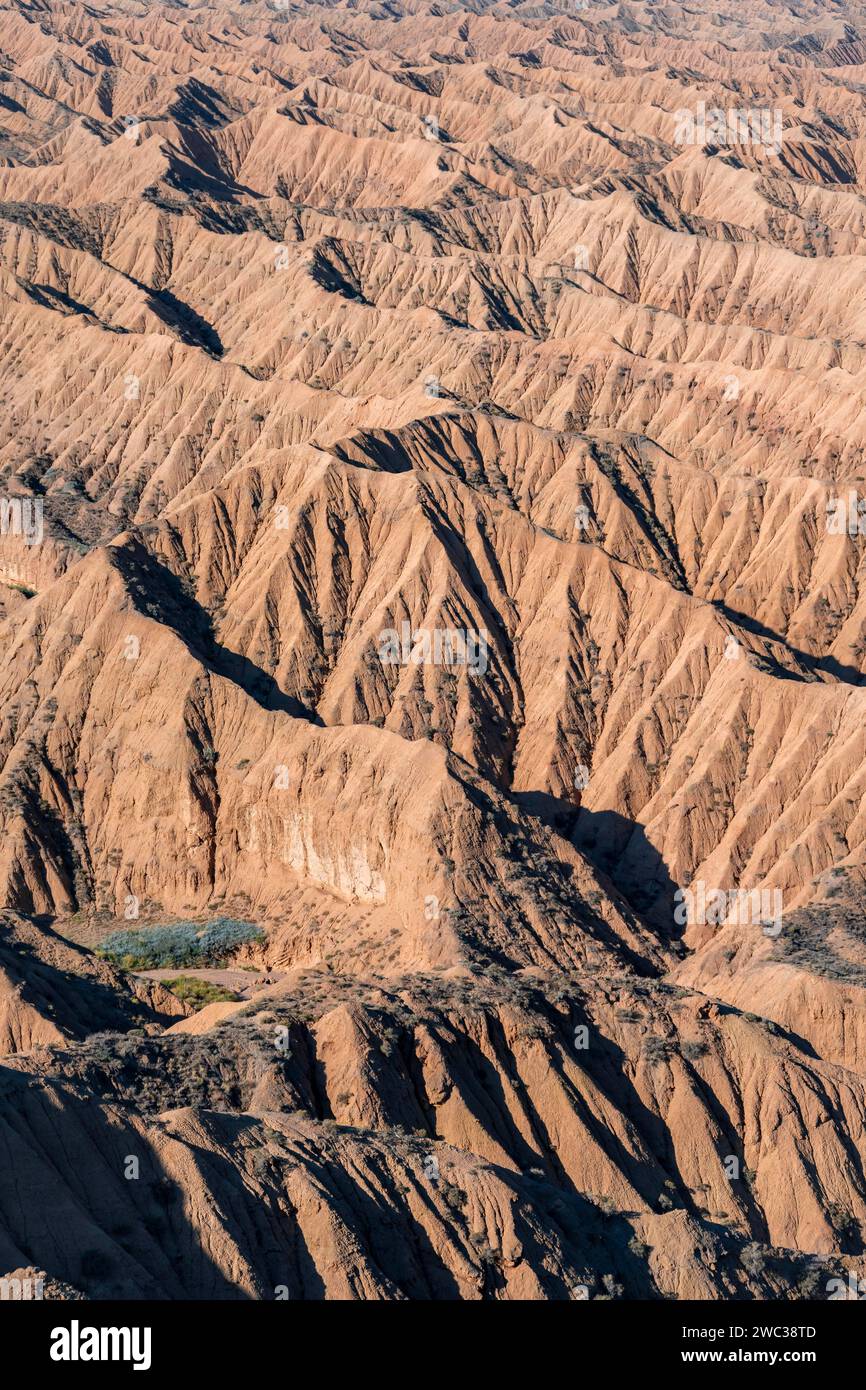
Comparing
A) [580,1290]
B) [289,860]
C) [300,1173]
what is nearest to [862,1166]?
[580,1290]

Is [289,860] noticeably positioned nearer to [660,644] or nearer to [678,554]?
[660,644]

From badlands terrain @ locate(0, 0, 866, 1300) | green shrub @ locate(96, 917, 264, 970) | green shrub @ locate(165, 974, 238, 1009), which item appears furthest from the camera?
green shrub @ locate(96, 917, 264, 970)

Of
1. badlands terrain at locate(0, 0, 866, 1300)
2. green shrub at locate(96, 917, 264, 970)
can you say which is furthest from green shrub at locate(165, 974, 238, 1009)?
green shrub at locate(96, 917, 264, 970)

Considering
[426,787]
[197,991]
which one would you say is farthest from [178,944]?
[426,787]

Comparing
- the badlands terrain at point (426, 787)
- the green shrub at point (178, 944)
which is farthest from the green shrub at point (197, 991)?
the green shrub at point (178, 944)

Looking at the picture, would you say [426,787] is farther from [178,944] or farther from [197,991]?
[178,944]

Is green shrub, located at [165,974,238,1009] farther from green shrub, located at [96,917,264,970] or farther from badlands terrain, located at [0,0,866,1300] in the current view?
green shrub, located at [96,917,264,970]

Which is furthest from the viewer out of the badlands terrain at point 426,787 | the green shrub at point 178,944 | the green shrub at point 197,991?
the green shrub at point 178,944

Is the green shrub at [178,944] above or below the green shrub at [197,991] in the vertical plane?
above

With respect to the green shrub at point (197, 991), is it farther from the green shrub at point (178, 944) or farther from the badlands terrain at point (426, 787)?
the green shrub at point (178, 944)
